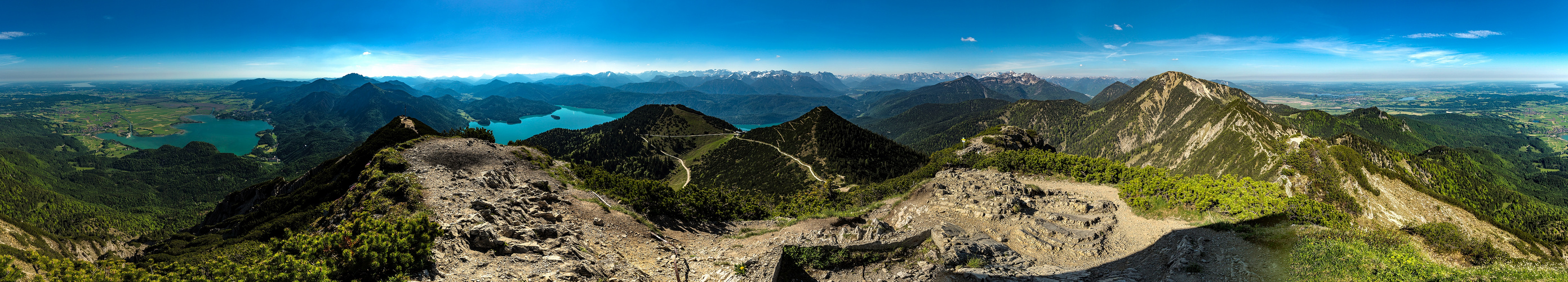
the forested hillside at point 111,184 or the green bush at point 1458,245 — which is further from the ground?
the green bush at point 1458,245

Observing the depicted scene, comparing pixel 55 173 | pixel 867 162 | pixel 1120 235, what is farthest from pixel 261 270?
pixel 55 173

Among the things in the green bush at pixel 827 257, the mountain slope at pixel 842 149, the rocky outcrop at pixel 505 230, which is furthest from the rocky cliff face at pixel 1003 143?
the rocky outcrop at pixel 505 230

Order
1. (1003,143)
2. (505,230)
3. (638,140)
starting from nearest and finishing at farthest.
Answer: (505,230) < (1003,143) < (638,140)

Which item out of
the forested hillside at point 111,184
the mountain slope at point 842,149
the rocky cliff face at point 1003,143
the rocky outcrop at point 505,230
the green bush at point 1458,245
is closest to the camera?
the rocky outcrop at point 505,230

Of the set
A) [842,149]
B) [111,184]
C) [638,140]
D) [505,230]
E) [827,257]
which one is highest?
[505,230]

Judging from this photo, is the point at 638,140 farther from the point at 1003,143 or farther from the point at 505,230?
the point at 505,230

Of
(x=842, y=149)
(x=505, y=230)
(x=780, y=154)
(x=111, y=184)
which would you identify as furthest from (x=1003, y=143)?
(x=111, y=184)

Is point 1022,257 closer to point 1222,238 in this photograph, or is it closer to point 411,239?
point 1222,238

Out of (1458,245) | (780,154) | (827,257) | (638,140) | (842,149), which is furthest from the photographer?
(638,140)

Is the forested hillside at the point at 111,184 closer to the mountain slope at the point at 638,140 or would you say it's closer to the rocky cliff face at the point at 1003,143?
the mountain slope at the point at 638,140

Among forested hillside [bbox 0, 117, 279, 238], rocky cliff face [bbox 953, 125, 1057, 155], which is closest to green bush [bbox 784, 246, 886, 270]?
rocky cliff face [bbox 953, 125, 1057, 155]

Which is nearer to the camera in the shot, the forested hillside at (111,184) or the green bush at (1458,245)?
the green bush at (1458,245)
